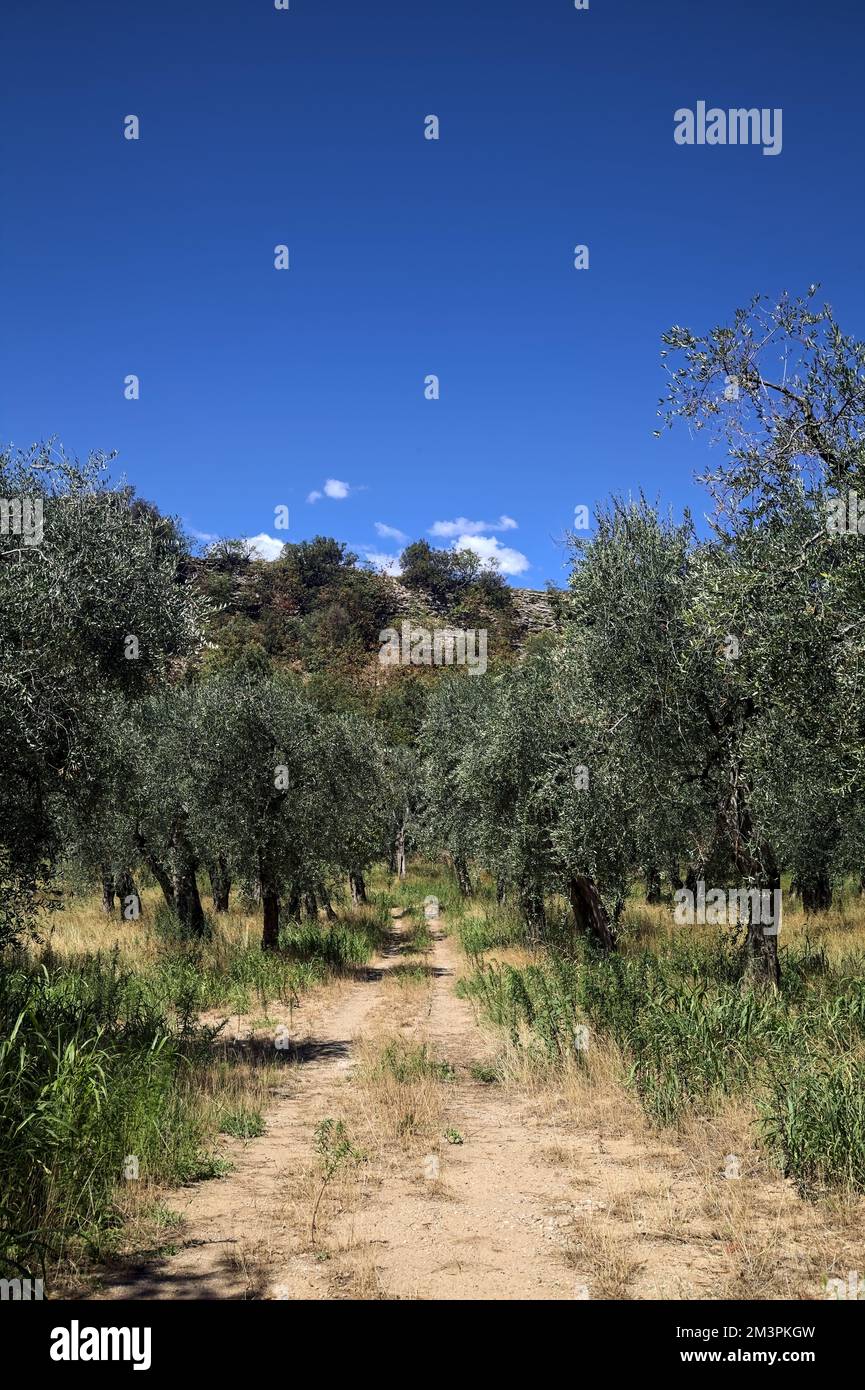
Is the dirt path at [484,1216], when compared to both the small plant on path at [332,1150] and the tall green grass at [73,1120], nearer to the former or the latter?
the small plant on path at [332,1150]

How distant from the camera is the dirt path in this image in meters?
5.84

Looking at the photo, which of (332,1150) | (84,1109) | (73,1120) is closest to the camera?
(73,1120)

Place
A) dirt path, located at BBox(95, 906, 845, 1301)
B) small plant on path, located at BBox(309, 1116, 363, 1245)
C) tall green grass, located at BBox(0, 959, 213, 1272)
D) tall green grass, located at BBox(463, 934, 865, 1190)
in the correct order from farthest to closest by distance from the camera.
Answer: small plant on path, located at BBox(309, 1116, 363, 1245), tall green grass, located at BBox(463, 934, 865, 1190), tall green grass, located at BBox(0, 959, 213, 1272), dirt path, located at BBox(95, 906, 845, 1301)

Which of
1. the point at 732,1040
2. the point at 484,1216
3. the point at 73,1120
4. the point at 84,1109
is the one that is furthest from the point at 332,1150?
the point at 732,1040

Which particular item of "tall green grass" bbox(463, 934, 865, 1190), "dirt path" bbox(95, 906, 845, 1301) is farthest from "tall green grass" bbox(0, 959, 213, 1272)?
"tall green grass" bbox(463, 934, 865, 1190)

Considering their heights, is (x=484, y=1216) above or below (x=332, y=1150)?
above

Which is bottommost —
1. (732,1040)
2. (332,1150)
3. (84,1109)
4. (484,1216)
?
(332,1150)

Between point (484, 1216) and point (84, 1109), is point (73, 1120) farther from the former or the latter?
point (484, 1216)

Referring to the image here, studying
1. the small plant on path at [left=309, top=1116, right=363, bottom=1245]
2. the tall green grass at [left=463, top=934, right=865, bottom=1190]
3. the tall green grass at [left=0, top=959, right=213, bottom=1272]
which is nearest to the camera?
the tall green grass at [left=0, top=959, right=213, bottom=1272]

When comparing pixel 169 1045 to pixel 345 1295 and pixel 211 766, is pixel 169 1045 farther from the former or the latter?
pixel 211 766

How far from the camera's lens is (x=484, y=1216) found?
7.27 meters

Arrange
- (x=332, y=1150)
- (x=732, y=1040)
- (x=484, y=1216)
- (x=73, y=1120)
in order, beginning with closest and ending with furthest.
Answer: (x=484, y=1216) < (x=73, y=1120) < (x=332, y=1150) < (x=732, y=1040)

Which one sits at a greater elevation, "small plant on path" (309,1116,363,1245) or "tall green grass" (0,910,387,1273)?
"tall green grass" (0,910,387,1273)

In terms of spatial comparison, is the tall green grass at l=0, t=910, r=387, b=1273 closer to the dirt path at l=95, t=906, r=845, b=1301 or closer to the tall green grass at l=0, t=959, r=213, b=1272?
the tall green grass at l=0, t=959, r=213, b=1272
